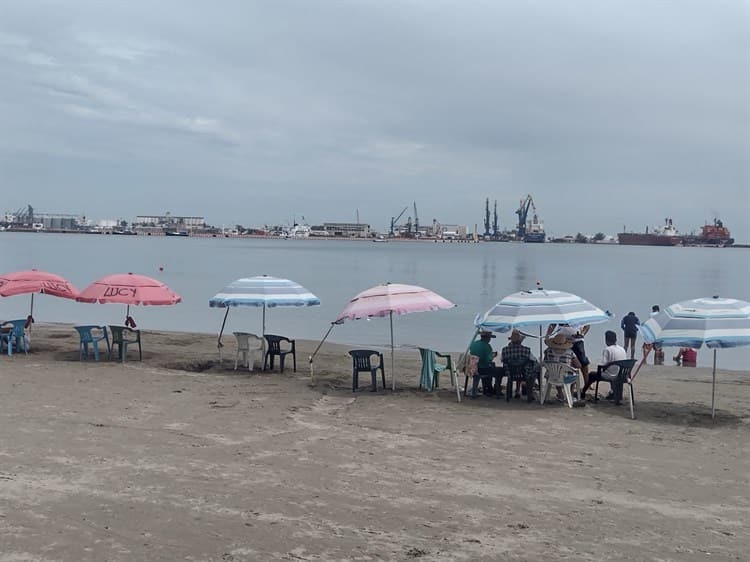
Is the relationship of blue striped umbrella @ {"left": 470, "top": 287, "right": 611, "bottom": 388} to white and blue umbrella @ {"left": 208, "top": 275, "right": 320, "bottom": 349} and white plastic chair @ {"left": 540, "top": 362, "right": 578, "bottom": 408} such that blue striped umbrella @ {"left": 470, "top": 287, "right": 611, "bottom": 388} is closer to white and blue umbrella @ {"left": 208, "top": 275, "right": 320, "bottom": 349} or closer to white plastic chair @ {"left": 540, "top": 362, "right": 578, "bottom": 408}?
white plastic chair @ {"left": 540, "top": 362, "right": 578, "bottom": 408}

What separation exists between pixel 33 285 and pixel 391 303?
7302 mm

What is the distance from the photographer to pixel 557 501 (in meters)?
6.53

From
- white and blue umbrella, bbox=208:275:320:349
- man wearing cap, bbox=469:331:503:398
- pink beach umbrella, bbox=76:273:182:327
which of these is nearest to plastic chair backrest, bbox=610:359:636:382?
man wearing cap, bbox=469:331:503:398

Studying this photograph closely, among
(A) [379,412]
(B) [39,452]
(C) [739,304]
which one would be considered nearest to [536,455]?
(A) [379,412]

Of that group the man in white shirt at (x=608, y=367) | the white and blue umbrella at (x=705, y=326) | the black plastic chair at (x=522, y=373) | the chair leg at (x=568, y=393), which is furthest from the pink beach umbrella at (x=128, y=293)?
the white and blue umbrella at (x=705, y=326)

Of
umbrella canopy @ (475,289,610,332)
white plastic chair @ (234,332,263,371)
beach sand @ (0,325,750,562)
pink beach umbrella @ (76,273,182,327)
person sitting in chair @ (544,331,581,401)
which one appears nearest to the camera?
beach sand @ (0,325,750,562)

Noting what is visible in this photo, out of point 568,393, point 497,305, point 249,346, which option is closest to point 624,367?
point 568,393

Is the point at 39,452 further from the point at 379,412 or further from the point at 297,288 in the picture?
the point at 297,288

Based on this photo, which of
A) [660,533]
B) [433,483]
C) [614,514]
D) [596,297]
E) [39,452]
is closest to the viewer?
[660,533]

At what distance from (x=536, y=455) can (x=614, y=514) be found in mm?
1925

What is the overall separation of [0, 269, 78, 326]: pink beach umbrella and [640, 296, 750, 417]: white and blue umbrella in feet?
34.0

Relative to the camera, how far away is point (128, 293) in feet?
44.3

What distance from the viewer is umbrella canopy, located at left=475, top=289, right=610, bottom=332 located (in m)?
10.3

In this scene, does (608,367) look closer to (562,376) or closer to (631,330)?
(562,376)
